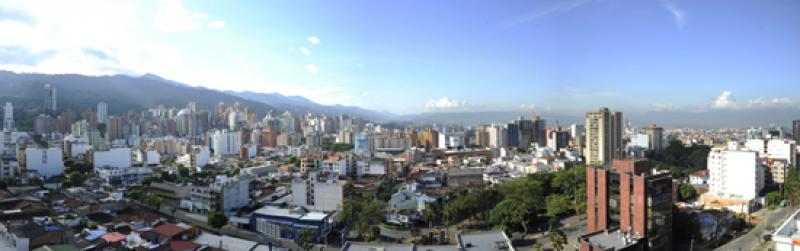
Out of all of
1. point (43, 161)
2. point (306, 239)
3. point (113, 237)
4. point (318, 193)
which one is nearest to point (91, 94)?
point (43, 161)

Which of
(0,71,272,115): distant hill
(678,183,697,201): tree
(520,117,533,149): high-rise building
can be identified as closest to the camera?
(678,183,697,201): tree

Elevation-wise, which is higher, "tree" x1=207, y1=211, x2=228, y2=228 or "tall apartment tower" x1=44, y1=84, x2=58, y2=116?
"tall apartment tower" x1=44, y1=84, x2=58, y2=116

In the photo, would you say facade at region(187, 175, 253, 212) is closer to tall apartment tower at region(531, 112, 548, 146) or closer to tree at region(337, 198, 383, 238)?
tree at region(337, 198, 383, 238)

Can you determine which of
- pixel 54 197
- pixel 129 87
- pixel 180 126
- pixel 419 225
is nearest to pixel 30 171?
pixel 54 197

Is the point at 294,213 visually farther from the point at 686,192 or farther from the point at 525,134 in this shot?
the point at 525,134

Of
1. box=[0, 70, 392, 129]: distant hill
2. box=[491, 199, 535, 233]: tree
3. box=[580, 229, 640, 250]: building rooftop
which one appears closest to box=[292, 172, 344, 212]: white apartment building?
box=[491, 199, 535, 233]: tree

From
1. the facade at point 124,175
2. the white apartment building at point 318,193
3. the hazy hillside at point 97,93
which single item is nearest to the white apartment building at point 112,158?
the facade at point 124,175

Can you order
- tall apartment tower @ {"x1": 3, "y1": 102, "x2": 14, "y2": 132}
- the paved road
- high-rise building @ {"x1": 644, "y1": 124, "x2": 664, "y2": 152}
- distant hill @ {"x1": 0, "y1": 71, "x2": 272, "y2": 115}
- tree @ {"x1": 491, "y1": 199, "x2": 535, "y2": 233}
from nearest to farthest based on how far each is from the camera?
the paved road < tree @ {"x1": 491, "y1": 199, "x2": 535, "y2": 233} < high-rise building @ {"x1": 644, "y1": 124, "x2": 664, "y2": 152} < tall apartment tower @ {"x1": 3, "y1": 102, "x2": 14, "y2": 132} < distant hill @ {"x1": 0, "y1": 71, "x2": 272, "y2": 115}
